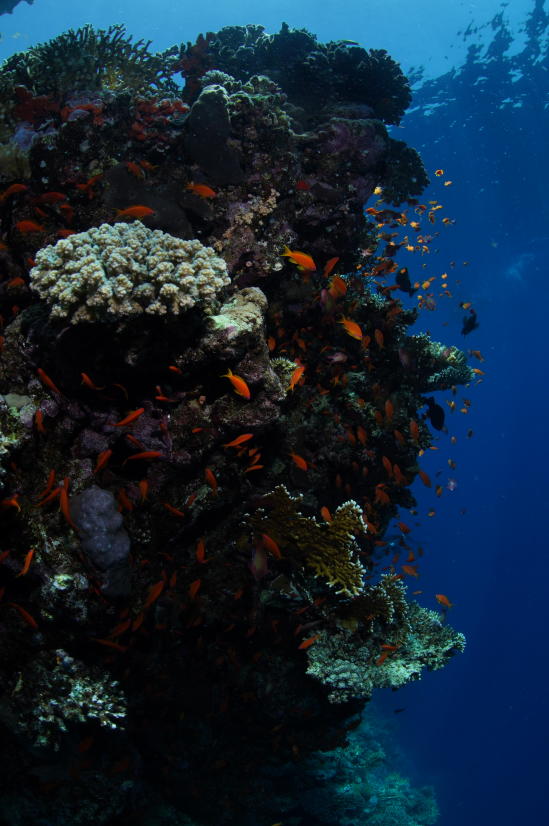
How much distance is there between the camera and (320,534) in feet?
18.1

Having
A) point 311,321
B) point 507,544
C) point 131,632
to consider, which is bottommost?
point 131,632

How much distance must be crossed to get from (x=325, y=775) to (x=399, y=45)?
34.2 meters

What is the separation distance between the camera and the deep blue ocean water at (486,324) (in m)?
25.3

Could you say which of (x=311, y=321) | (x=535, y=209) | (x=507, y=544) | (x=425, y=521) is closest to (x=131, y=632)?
(x=311, y=321)

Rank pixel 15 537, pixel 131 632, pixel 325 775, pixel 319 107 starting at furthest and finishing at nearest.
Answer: pixel 325 775
pixel 319 107
pixel 131 632
pixel 15 537

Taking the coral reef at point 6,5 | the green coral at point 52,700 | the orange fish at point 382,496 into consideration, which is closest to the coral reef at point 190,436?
the green coral at point 52,700

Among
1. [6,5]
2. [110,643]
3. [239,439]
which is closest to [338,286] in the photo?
[239,439]

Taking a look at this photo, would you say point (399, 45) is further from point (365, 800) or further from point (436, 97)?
point (365, 800)

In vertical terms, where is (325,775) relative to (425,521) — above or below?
below

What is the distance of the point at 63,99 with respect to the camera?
22.6 ft

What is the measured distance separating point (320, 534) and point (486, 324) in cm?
6256

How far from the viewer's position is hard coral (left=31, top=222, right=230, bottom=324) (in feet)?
13.9

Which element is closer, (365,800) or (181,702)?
(181,702)

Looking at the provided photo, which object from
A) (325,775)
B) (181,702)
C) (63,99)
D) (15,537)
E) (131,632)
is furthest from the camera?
(325,775)
